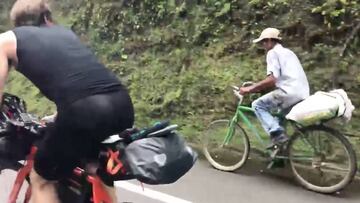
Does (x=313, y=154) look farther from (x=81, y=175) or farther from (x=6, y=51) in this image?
(x=6, y=51)

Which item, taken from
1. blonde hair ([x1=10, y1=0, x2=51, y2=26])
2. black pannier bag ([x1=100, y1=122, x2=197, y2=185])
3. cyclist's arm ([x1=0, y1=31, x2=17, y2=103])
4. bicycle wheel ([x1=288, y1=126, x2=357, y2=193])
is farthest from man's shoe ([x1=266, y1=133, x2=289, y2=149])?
cyclist's arm ([x1=0, y1=31, x2=17, y2=103])

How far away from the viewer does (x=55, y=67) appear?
3768 millimetres

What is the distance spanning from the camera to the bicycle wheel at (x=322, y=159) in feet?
22.8

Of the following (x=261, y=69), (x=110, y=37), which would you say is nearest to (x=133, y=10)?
(x=110, y=37)

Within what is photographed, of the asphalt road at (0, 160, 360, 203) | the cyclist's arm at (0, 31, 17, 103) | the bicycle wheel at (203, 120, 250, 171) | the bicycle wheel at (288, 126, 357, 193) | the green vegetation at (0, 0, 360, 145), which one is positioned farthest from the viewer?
the green vegetation at (0, 0, 360, 145)

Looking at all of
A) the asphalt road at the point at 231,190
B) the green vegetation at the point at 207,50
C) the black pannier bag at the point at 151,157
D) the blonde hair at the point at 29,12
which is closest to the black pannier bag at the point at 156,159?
the black pannier bag at the point at 151,157

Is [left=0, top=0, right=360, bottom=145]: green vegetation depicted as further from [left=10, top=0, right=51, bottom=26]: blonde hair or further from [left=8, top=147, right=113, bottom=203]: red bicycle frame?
[left=10, top=0, right=51, bottom=26]: blonde hair

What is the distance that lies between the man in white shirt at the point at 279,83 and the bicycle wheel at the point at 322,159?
268mm

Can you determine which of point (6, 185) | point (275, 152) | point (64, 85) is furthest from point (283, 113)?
point (64, 85)

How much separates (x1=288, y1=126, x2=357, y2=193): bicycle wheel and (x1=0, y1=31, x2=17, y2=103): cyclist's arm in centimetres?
434

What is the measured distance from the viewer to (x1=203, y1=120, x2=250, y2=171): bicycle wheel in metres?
8.12

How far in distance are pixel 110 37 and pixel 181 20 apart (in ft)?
8.14

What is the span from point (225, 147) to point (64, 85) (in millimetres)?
4859

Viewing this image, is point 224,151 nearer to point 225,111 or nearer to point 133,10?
point 225,111
